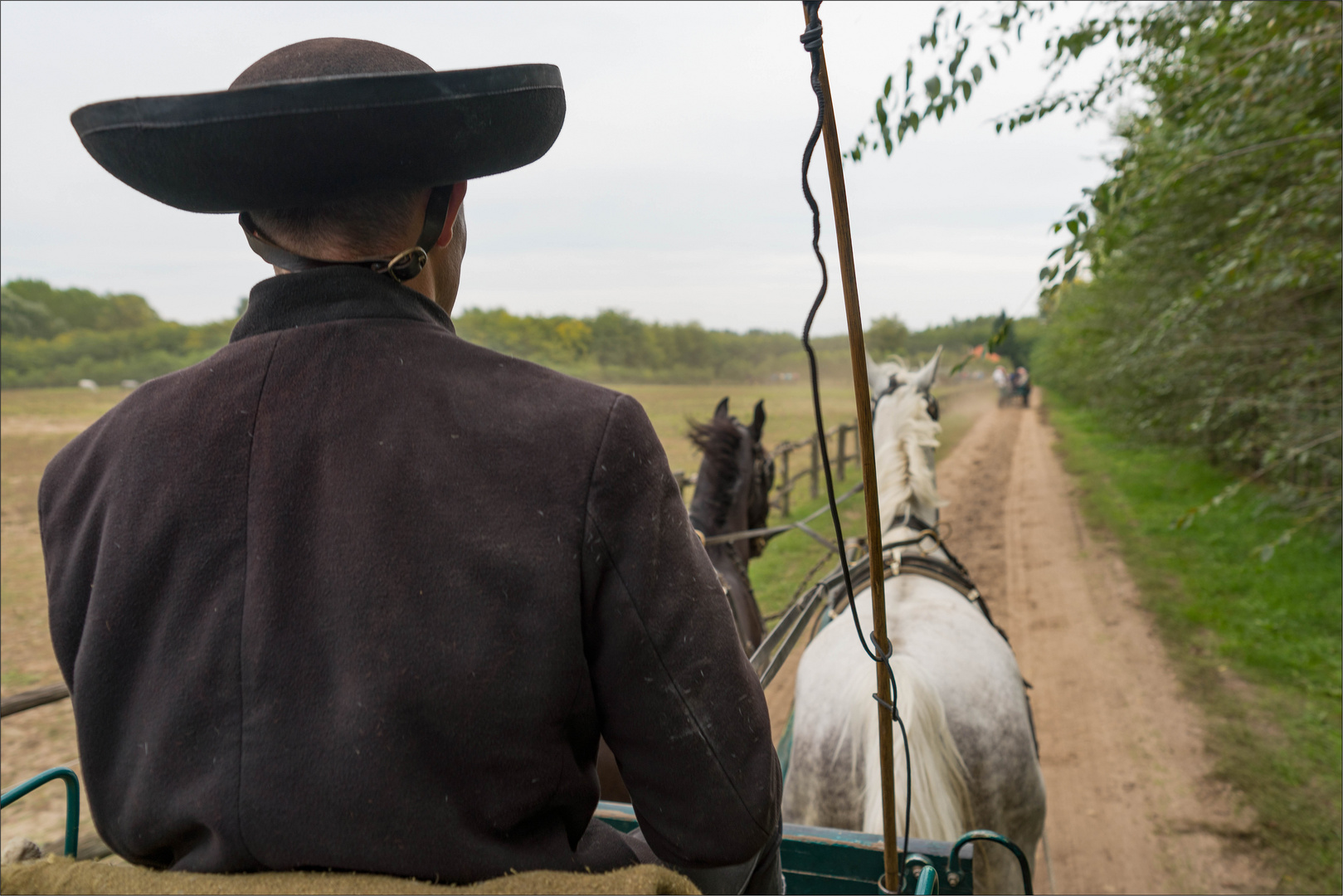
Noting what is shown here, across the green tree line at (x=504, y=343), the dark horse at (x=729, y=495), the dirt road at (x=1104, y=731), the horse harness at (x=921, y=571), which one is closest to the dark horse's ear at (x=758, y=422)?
the dark horse at (x=729, y=495)

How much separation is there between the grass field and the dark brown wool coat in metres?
4.15

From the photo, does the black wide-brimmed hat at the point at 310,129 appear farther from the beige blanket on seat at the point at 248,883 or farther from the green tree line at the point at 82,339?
the green tree line at the point at 82,339

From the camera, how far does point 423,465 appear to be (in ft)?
2.76

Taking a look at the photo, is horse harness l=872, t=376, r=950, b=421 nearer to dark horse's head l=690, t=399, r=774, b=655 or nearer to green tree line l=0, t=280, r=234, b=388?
dark horse's head l=690, t=399, r=774, b=655

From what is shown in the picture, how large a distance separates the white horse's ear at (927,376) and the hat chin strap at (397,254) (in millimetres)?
3421

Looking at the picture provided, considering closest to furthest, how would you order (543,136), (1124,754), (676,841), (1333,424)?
(676,841) → (543,136) → (1124,754) → (1333,424)

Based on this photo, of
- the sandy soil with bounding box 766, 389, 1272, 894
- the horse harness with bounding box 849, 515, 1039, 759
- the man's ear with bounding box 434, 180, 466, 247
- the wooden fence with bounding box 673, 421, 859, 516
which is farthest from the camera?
the wooden fence with bounding box 673, 421, 859, 516

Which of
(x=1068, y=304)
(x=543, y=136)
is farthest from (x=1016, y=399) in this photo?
(x=543, y=136)

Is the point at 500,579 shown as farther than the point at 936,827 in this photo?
No

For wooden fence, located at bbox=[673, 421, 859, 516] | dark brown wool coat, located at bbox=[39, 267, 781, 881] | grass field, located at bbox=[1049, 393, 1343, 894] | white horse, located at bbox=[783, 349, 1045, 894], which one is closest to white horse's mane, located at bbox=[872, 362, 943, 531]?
white horse, located at bbox=[783, 349, 1045, 894]

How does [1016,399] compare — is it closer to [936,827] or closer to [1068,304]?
[1068,304]

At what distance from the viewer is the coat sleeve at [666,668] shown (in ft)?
2.88

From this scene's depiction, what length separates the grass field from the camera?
12.5 feet

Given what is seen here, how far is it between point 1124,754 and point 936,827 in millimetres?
3147
